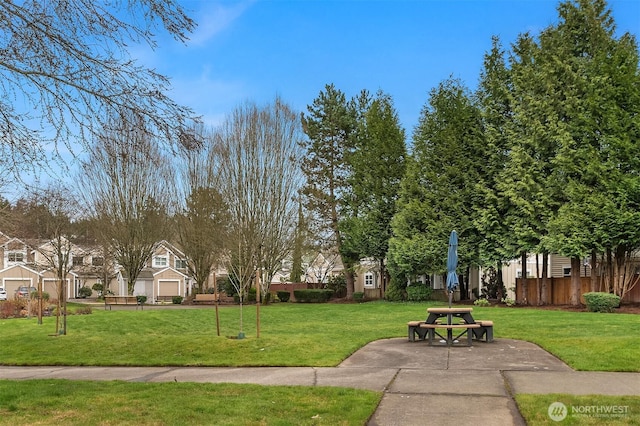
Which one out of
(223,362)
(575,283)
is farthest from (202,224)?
(223,362)

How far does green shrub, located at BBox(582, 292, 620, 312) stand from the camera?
23062mm

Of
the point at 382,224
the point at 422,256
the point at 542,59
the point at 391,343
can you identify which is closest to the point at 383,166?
the point at 382,224

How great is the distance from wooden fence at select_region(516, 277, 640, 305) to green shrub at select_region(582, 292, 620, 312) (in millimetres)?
4029

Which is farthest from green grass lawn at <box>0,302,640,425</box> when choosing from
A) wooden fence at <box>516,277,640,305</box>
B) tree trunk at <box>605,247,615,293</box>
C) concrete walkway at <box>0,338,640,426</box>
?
wooden fence at <box>516,277,640,305</box>

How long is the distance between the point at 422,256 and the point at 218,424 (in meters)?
27.7

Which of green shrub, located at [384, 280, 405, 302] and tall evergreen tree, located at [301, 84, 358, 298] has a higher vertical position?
tall evergreen tree, located at [301, 84, 358, 298]

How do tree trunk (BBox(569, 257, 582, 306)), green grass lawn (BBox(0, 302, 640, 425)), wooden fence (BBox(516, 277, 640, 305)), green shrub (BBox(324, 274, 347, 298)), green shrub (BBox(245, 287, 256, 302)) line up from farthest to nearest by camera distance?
green shrub (BBox(324, 274, 347, 298)) < green shrub (BBox(245, 287, 256, 302)) < wooden fence (BBox(516, 277, 640, 305)) < tree trunk (BBox(569, 257, 582, 306)) < green grass lawn (BBox(0, 302, 640, 425))

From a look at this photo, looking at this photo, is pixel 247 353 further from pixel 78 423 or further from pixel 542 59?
pixel 542 59

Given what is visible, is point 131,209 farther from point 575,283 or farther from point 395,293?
point 575,283

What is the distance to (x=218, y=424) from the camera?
A: 596cm

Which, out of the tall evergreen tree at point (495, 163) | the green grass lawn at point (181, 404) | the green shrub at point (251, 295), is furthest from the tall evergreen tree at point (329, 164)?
the green grass lawn at point (181, 404)

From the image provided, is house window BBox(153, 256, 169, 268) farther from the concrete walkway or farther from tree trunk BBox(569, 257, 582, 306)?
the concrete walkway

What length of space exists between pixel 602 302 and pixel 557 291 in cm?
710

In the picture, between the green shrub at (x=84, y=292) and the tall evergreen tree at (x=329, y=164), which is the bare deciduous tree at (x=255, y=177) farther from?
the green shrub at (x=84, y=292)
